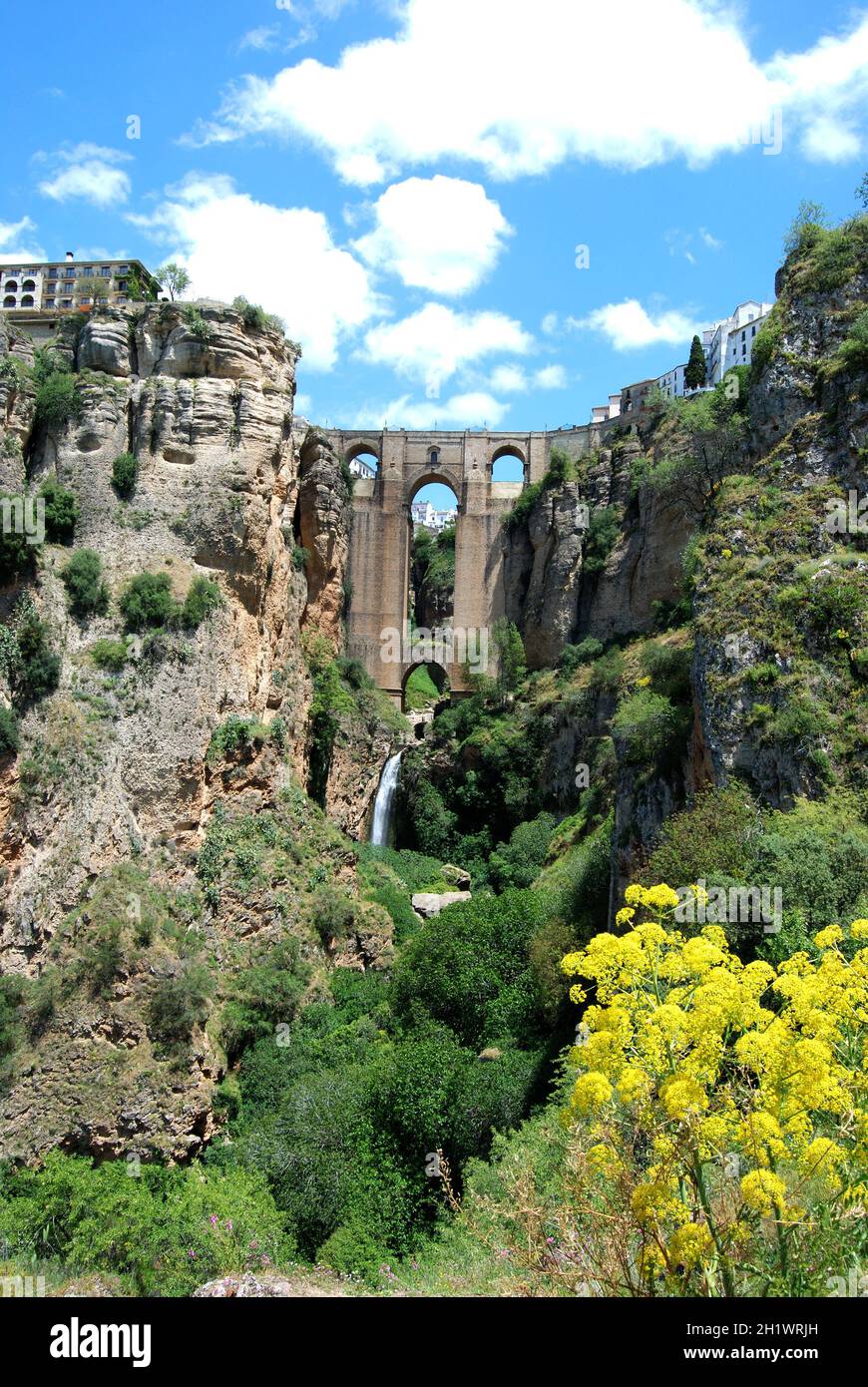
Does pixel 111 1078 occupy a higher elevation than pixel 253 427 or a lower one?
lower

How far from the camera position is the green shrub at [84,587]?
26922 mm

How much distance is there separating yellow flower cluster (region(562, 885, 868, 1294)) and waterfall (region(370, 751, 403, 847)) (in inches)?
1421

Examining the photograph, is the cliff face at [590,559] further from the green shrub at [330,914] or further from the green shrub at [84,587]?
the green shrub at [84,587]

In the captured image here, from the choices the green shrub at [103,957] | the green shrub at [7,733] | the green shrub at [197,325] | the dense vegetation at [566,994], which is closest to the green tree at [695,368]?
the dense vegetation at [566,994]

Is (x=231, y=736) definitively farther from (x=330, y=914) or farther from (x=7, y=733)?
(x=7, y=733)

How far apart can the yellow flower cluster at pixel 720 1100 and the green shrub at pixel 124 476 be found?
80.4 feet

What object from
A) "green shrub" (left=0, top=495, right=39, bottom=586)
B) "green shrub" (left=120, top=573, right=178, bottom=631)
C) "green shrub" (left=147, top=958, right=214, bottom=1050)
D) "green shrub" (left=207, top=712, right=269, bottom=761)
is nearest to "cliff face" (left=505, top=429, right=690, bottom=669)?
"green shrub" (left=207, top=712, right=269, bottom=761)

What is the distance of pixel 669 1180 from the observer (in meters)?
6.72

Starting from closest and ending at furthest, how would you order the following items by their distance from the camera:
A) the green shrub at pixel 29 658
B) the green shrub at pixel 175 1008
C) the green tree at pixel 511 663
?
the green shrub at pixel 175 1008 < the green shrub at pixel 29 658 < the green tree at pixel 511 663

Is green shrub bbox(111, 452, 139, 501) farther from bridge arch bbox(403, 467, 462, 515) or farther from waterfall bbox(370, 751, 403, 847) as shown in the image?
bridge arch bbox(403, 467, 462, 515)

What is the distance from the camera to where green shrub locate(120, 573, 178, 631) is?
89.8ft
